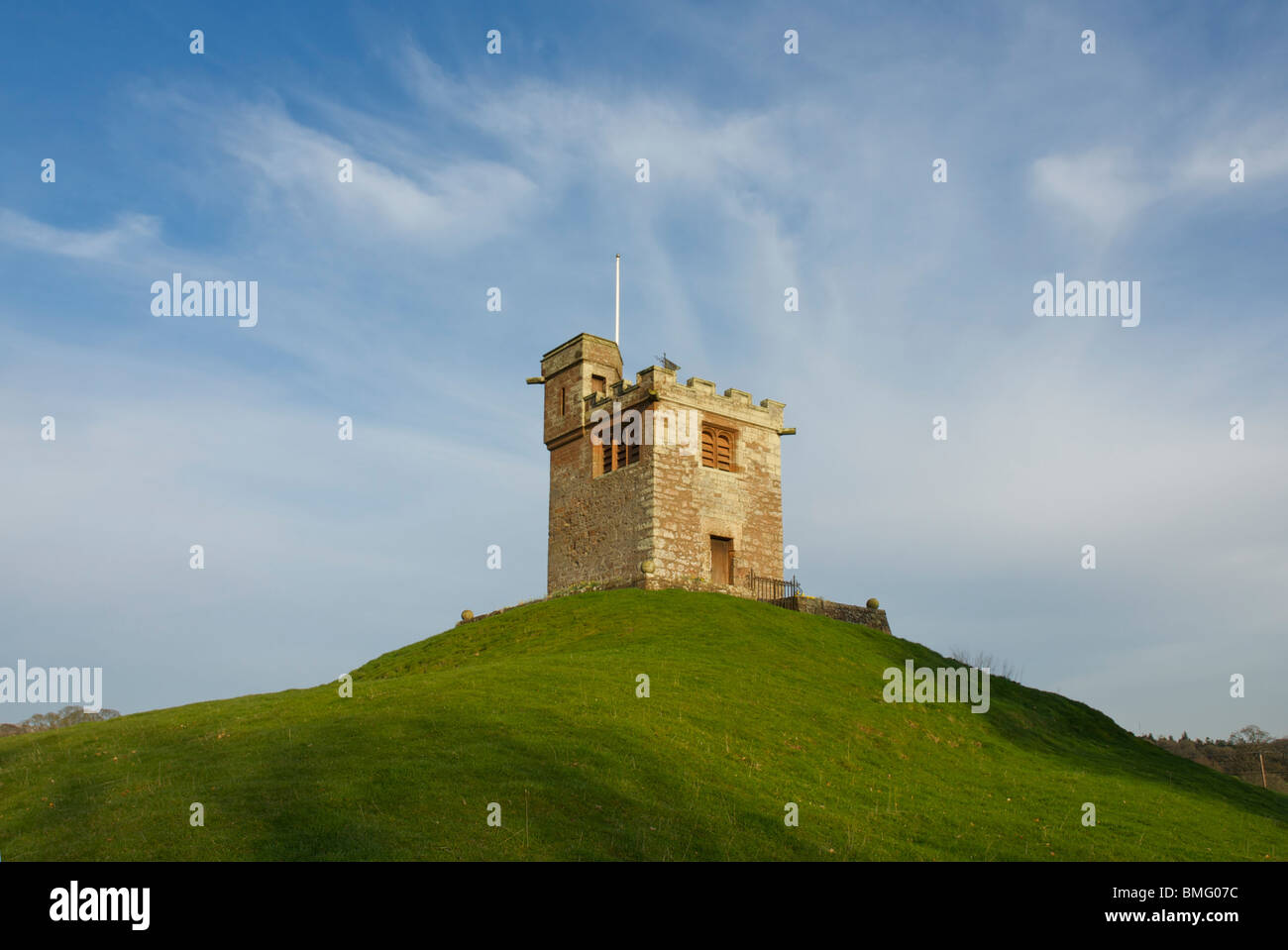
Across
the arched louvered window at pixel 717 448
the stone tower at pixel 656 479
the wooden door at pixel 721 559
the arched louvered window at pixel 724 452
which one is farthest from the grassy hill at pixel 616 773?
the arched louvered window at pixel 724 452

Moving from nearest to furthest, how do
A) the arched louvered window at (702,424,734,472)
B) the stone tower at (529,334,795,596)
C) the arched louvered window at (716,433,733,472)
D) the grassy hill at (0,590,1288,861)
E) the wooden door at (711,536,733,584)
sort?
the grassy hill at (0,590,1288,861)
the stone tower at (529,334,795,596)
the wooden door at (711,536,733,584)
the arched louvered window at (702,424,734,472)
the arched louvered window at (716,433,733,472)

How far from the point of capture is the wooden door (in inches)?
1715

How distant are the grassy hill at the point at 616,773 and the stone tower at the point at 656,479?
6.97 metres

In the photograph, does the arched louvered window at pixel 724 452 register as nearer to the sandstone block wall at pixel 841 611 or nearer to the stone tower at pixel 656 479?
the stone tower at pixel 656 479

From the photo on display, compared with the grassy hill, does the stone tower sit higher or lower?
higher

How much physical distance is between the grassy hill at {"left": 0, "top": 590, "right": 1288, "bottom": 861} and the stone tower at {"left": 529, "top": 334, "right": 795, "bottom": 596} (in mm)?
6968

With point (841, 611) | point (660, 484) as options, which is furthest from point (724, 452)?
point (841, 611)

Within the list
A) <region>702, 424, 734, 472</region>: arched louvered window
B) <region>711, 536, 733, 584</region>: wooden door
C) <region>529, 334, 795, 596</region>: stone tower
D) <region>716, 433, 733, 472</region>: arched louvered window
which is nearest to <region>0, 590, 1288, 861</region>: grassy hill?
<region>529, 334, 795, 596</region>: stone tower

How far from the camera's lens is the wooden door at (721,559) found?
4356 cm

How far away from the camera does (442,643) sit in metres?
38.3

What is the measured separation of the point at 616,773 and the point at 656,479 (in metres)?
23.4

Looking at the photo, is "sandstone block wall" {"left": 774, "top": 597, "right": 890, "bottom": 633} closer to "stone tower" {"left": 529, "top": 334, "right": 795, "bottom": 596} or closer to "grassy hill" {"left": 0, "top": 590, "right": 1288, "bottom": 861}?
"stone tower" {"left": 529, "top": 334, "right": 795, "bottom": 596}

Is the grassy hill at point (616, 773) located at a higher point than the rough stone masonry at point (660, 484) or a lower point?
lower
